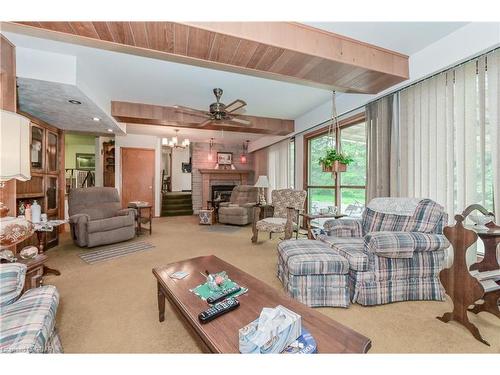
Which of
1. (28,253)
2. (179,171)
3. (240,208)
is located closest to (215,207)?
(240,208)

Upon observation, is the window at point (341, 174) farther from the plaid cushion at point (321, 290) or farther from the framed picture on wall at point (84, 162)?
the framed picture on wall at point (84, 162)

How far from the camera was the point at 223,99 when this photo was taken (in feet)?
12.6

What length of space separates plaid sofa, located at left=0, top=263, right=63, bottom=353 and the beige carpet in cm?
34

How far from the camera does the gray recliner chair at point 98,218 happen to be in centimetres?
366

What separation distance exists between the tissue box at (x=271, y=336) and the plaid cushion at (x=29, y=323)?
0.94 m

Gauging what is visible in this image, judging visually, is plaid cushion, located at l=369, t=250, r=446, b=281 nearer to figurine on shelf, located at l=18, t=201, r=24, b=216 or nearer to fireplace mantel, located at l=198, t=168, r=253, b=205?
figurine on shelf, located at l=18, t=201, r=24, b=216

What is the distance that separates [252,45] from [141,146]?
19.1 ft

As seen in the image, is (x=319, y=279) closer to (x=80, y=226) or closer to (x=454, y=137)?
(x=454, y=137)

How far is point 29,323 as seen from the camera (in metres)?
1.13

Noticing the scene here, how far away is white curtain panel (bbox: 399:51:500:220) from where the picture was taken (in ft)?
6.69

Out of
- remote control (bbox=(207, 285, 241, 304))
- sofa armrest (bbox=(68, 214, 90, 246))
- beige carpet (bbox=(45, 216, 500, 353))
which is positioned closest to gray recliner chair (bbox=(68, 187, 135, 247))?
sofa armrest (bbox=(68, 214, 90, 246))

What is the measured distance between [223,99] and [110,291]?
3125 millimetres

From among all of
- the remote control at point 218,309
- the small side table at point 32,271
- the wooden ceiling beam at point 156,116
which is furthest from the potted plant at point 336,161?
the small side table at point 32,271
